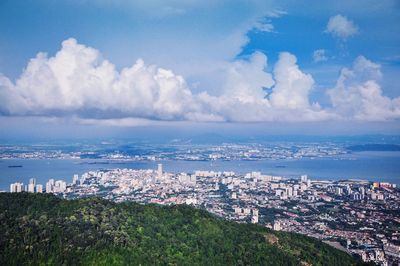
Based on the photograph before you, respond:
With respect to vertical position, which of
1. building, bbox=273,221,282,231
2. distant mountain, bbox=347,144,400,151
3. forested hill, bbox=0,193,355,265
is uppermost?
distant mountain, bbox=347,144,400,151

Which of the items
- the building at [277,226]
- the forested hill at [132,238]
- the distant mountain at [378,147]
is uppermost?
the distant mountain at [378,147]

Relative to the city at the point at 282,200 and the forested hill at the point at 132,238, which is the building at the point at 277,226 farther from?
the forested hill at the point at 132,238

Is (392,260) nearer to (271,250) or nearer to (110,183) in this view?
(271,250)

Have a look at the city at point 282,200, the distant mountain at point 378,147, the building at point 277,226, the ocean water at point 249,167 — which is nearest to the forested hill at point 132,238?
the building at point 277,226

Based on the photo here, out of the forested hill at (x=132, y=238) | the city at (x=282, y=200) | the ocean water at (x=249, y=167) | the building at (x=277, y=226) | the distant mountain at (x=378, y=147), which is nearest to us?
the forested hill at (x=132, y=238)

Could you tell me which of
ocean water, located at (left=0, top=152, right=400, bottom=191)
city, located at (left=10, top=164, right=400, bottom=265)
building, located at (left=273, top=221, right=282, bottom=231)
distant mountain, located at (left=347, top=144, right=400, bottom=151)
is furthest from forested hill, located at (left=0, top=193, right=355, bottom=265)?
distant mountain, located at (left=347, top=144, right=400, bottom=151)

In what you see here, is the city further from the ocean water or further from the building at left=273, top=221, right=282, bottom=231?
the ocean water

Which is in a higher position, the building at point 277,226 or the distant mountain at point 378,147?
the distant mountain at point 378,147
